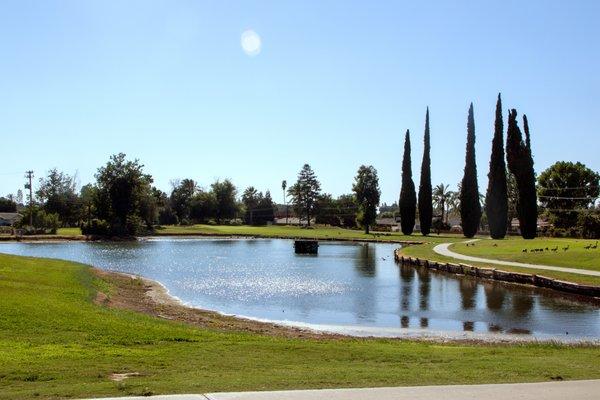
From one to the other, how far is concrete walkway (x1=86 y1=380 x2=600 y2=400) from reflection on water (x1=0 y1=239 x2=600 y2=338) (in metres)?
13.7

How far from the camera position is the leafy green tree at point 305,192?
150875 millimetres

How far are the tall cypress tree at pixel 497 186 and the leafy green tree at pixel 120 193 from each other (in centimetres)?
5712

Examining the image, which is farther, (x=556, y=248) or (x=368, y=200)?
(x=368, y=200)

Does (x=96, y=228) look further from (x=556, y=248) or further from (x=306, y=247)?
(x=556, y=248)

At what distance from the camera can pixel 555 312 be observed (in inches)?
1000

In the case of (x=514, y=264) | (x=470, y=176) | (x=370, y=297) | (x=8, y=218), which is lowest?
(x=370, y=297)

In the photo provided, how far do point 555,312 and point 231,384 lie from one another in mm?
21040

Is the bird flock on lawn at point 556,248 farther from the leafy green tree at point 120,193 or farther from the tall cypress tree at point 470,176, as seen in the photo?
the leafy green tree at point 120,193

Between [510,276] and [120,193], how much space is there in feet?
249

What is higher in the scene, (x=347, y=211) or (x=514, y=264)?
(x=347, y=211)

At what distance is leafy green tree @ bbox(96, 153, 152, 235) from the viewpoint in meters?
98.5

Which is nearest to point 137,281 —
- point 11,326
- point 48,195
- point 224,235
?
point 11,326

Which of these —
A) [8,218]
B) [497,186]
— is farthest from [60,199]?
[497,186]

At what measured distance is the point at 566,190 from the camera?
A: 91688mm
